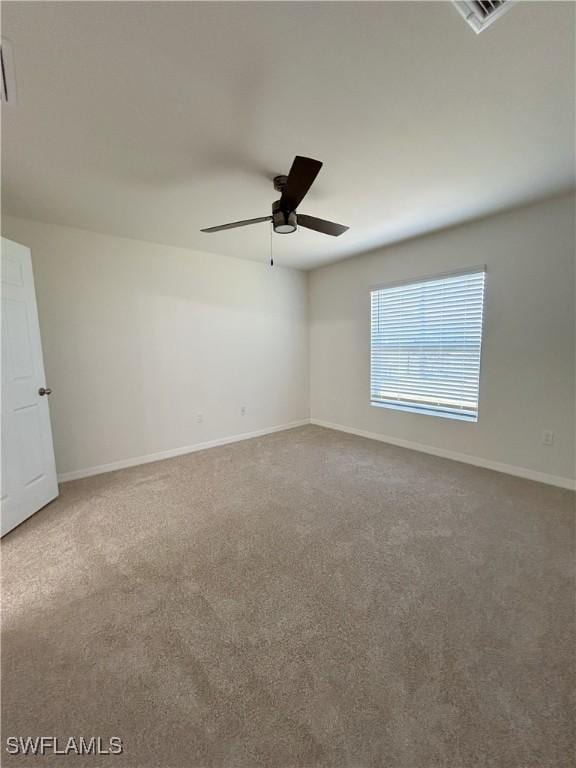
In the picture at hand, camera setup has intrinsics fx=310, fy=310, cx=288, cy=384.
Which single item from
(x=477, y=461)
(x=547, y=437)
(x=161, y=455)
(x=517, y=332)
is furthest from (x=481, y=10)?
(x=161, y=455)

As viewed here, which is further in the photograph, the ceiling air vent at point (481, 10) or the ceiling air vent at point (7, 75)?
the ceiling air vent at point (7, 75)

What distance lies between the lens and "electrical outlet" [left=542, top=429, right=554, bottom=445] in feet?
9.34

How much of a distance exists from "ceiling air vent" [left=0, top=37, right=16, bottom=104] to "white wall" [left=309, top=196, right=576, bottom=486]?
357 cm

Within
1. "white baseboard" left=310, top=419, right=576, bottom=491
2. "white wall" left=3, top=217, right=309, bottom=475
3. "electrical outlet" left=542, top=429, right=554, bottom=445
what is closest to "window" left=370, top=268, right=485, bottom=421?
"white baseboard" left=310, top=419, right=576, bottom=491

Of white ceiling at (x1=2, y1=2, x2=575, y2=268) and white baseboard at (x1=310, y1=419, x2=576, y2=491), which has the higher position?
white ceiling at (x1=2, y1=2, x2=575, y2=268)

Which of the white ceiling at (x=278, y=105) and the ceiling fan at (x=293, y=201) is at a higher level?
the white ceiling at (x=278, y=105)

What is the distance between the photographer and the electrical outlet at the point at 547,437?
2.85 metres

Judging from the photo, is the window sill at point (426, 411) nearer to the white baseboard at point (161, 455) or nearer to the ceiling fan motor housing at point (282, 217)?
the white baseboard at point (161, 455)

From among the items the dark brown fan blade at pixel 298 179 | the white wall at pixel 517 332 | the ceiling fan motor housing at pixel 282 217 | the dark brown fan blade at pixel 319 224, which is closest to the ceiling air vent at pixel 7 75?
the dark brown fan blade at pixel 298 179

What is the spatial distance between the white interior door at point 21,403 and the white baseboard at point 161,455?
53cm

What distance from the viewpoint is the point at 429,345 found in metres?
3.68

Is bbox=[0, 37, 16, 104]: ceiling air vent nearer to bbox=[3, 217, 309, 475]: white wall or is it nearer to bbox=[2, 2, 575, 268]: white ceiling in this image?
bbox=[2, 2, 575, 268]: white ceiling

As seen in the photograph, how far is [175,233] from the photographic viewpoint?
323cm

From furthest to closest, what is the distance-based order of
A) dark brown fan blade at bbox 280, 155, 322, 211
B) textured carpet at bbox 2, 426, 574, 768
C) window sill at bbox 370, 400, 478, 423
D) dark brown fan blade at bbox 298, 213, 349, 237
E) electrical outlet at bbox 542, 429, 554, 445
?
window sill at bbox 370, 400, 478, 423 → electrical outlet at bbox 542, 429, 554, 445 → dark brown fan blade at bbox 298, 213, 349, 237 → dark brown fan blade at bbox 280, 155, 322, 211 → textured carpet at bbox 2, 426, 574, 768
